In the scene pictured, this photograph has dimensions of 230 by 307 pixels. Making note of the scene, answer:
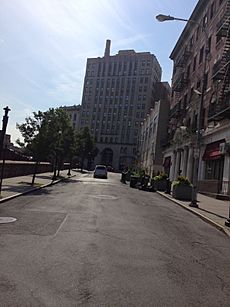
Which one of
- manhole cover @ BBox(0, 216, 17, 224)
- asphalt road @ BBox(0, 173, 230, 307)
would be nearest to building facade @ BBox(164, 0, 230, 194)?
asphalt road @ BBox(0, 173, 230, 307)

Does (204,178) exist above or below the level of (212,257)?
above

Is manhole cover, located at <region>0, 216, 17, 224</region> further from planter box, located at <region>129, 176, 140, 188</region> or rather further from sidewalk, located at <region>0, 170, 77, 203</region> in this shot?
planter box, located at <region>129, 176, 140, 188</region>

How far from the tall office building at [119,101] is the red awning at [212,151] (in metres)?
110

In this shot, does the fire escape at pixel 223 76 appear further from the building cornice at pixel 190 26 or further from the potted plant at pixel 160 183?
the building cornice at pixel 190 26

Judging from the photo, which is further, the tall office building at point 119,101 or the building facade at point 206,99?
the tall office building at point 119,101

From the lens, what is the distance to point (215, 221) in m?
14.5

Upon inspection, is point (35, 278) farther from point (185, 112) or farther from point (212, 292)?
point (185, 112)

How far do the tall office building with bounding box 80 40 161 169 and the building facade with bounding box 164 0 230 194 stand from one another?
92324mm

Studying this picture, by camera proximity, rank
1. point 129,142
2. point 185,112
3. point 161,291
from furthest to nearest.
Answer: point 129,142 < point 185,112 < point 161,291

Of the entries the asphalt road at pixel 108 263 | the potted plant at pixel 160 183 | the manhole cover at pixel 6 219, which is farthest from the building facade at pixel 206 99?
the manhole cover at pixel 6 219

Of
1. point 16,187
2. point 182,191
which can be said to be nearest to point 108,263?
point 16,187

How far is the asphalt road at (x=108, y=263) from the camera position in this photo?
205 inches

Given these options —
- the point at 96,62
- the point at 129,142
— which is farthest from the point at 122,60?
the point at 129,142

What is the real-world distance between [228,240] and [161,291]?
5.89 m
